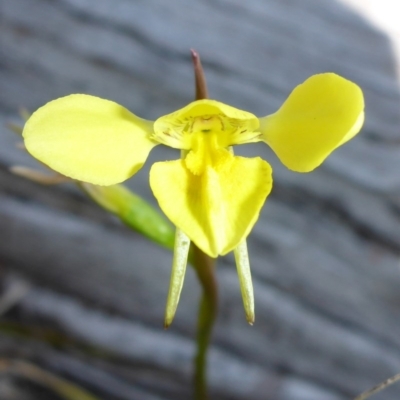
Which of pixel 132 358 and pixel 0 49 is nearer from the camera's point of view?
pixel 132 358

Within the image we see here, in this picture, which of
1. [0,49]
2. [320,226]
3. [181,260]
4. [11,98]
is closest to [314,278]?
[320,226]

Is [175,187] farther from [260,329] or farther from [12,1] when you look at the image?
[12,1]

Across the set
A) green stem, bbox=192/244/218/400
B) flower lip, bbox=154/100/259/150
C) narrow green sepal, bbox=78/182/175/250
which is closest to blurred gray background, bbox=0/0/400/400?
green stem, bbox=192/244/218/400

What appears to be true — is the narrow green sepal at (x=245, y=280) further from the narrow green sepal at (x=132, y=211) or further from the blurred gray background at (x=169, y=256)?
the blurred gray background at (x=169, y=256)

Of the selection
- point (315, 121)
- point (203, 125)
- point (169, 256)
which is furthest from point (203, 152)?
point (169, 256)

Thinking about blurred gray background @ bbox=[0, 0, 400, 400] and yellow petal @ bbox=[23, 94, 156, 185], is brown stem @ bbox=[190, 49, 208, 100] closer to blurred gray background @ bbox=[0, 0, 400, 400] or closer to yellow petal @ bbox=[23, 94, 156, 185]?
yellow petal @ bbox=[23, 94, 156, 185]

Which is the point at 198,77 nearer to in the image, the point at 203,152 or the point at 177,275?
the point at 203,152

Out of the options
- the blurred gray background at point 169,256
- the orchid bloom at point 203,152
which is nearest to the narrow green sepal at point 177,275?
the orchid bloom at point 203,152
